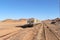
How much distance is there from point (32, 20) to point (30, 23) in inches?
55.3

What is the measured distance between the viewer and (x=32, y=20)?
53.2 metres

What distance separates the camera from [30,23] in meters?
52.7
